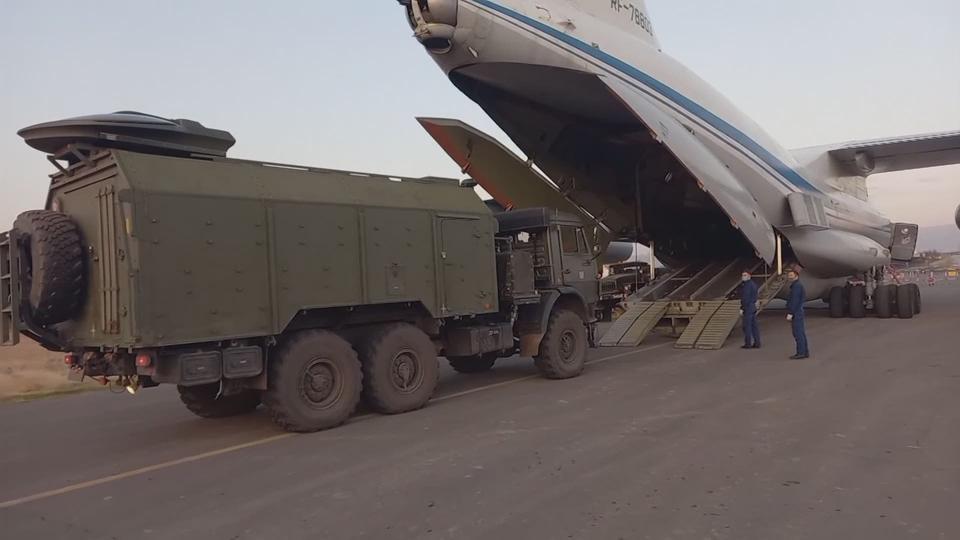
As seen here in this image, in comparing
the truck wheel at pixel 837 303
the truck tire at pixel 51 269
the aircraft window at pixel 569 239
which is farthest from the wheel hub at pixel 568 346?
the truck wheel at pixel 837 303

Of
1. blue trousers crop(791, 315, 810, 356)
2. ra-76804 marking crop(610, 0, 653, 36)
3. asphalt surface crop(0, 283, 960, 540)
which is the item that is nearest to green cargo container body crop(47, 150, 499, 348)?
asphalt surface crop(0, 283, 960, 540)

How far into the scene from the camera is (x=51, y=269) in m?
6.50

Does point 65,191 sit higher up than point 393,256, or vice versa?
point 65,191

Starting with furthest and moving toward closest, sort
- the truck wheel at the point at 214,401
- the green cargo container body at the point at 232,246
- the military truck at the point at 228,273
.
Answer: the truck wheel at the point at 214,401 < the military truck at the point at 228,273 < the green cargo container body at the point at 232,246

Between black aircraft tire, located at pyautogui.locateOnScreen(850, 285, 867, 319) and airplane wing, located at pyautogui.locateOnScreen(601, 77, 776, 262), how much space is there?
16.6 ft

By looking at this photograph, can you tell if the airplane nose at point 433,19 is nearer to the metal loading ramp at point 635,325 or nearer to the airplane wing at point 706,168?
the airplane wing at point 706,168

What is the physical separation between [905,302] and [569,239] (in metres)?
12.6

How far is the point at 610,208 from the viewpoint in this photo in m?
16.9

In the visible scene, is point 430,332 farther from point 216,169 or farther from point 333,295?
point 216,169

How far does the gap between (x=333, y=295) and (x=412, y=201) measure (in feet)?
5.60

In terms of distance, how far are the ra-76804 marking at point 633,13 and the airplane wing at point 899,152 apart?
9315 mm

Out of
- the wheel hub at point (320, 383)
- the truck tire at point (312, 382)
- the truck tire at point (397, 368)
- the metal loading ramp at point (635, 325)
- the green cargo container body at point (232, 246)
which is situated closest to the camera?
the green cargo container body at point (232, 246)

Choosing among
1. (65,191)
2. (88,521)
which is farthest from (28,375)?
(88,521)

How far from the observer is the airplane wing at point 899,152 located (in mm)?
19531
